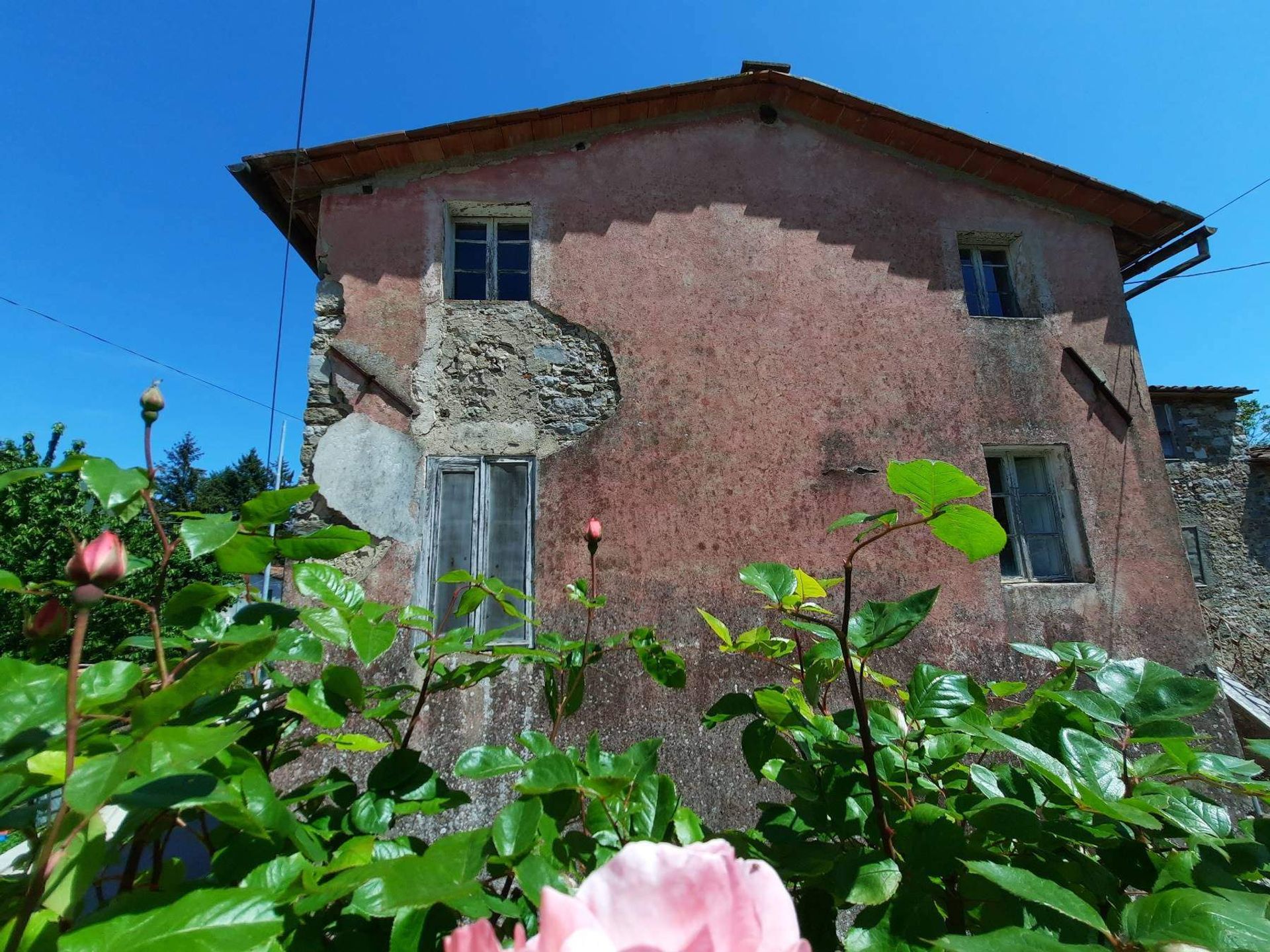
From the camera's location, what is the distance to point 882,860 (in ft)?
2.92

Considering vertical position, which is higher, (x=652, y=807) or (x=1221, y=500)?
(x=1221, y=500)

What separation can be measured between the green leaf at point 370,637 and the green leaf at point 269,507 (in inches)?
9.3

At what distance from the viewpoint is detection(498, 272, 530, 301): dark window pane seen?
5.08 metres

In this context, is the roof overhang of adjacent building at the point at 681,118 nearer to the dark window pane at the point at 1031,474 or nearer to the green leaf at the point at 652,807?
the dark window pane at the point at 1031,474

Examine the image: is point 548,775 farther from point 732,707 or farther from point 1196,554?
point 1196,554

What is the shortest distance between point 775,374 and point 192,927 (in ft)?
15.4

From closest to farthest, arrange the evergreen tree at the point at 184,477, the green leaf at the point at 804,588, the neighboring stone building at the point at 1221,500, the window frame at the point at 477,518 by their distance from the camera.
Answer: the green leaf at the point at 804,588 → the window frame at the point at 477,518 → the neighboring stone building at the point at 1221,500 → the evergreen tree at the point at 184,477

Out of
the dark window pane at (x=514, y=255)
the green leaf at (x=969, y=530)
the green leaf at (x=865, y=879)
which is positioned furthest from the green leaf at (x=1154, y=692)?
the dark window pane at (x=514, y=255)

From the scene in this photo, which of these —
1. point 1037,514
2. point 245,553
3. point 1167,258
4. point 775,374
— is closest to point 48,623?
point 245,553

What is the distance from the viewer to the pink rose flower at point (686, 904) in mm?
413

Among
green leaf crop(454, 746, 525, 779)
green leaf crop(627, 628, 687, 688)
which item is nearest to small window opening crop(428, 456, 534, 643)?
green leaf crop(627, 628, 687, 688)

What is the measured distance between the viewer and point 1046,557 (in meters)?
4.91

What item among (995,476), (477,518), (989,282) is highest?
(989,282)

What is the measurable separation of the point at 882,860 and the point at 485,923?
0.72m
